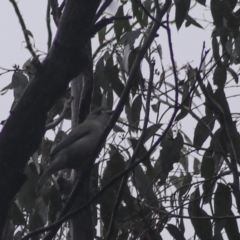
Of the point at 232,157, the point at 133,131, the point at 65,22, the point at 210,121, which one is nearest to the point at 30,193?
the point at 133,131

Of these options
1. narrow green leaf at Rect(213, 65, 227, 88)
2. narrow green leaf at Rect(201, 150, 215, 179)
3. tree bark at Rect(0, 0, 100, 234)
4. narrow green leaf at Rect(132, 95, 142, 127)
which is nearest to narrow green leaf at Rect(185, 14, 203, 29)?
narrow green leaf at Rect(213, 65, 227, 88)

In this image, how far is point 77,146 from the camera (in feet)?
12.1

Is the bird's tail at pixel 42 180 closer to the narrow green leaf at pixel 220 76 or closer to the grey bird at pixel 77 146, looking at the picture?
the grey bird at pixel 77 146

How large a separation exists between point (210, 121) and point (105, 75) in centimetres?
71

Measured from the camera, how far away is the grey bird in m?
3.40

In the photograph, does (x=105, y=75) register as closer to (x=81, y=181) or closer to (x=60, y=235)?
(x=60, y=235)

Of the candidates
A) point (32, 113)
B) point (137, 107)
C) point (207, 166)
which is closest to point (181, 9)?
point (137, 107)

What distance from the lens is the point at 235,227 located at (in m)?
3.13

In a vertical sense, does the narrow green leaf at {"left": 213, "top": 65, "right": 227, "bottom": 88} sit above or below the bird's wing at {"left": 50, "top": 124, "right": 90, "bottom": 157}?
above

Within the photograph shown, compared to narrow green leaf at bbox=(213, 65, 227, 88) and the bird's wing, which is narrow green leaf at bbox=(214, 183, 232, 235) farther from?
the bird's wing

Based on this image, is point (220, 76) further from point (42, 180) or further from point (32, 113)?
point (32, 113)

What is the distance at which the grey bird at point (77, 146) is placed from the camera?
11.1 ft

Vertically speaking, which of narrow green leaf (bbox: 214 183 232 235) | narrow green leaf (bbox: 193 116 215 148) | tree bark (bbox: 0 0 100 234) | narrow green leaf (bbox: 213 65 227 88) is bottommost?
tree bark (bbox: 0 0 100 234)

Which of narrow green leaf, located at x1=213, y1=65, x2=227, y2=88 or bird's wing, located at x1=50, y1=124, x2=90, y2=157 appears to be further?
bird's wing, located at x1=50, y1=124, x2=90, y2=157
